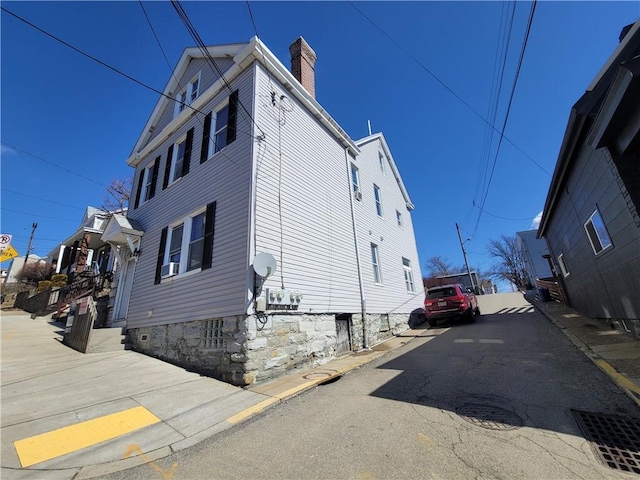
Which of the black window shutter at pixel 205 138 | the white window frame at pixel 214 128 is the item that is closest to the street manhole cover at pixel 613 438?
the white window frame at pixel 214 128

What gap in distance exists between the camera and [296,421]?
421 cm

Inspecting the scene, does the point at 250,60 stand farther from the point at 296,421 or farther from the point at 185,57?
the point at 296,421

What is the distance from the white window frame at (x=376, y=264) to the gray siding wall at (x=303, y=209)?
1.88 meters

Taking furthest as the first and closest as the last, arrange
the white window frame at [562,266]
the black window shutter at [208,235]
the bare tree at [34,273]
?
the bare tree at [34,273]
the white window frame at [562,266]
the black window shutter at [208,235]

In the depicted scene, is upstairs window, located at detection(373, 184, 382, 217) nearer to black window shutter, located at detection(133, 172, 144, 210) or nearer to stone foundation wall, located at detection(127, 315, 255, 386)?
stone foundation wall, located at detection(127, 315, 255, 386)

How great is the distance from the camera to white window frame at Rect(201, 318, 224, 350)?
22.3 feet

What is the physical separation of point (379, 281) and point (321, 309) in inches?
183

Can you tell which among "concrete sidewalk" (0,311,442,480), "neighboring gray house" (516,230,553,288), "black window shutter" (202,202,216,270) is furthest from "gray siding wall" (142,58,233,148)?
"neighboring gray house" (516,230,553,288)

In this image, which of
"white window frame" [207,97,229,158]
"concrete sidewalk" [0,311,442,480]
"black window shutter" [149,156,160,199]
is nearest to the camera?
"concrete sidewalk" [0,311,442,480]

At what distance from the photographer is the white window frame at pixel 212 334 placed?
6.79 metres

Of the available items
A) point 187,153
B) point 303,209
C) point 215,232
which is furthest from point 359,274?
point 187,153

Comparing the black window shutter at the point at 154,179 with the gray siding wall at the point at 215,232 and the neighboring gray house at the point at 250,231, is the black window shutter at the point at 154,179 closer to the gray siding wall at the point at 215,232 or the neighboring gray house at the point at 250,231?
the neighboring gray house at the point at 250,231

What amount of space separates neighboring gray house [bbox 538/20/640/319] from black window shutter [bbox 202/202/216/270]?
8676 mm

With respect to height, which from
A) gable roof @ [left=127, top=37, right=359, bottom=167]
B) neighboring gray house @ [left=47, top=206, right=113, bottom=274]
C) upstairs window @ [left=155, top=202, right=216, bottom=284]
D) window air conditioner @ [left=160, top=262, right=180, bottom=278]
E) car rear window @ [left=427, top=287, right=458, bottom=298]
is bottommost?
car rear window @ [left=427, top=287, right=458, bottom=298]
